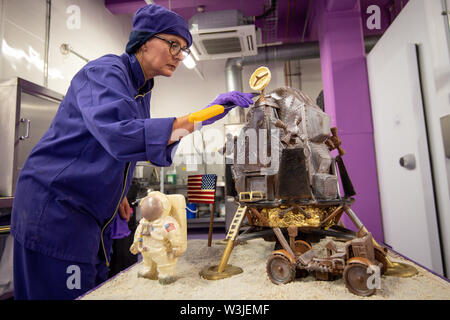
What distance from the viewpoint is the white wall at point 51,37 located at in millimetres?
2389

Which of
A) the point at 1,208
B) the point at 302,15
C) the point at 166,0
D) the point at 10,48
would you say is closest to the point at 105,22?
the point at 166,0

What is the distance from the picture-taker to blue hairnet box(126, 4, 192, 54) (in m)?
1.18

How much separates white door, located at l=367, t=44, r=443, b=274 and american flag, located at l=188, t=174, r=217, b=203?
1.67 m

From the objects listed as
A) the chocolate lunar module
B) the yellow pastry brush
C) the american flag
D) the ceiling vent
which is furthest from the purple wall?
the yellow pastry brush

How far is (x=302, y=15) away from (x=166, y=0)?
98.1 inches

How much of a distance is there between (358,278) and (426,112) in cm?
169

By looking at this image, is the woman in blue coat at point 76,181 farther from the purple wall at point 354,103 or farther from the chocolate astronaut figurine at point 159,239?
the purple wall at point 354,103

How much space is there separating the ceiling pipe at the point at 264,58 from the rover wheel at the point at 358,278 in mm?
3738

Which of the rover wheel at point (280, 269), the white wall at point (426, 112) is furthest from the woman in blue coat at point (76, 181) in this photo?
the white wall at point (426, 112)

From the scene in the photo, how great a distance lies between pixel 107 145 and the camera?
34.0 inches

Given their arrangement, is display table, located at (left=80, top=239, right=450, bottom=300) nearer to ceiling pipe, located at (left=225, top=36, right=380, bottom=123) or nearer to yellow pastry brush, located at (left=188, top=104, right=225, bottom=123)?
yellow pastry brush, located at (left=188, top=104, right=225, bottom=123)

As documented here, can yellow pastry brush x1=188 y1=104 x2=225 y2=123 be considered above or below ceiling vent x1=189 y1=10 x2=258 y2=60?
below

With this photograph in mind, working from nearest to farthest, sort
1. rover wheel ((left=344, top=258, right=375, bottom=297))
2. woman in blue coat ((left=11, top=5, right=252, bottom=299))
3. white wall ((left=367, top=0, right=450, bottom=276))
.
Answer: woman in blue coat ((left=11, top=5, right=252, bottom=299)), rover wheel ((left=344, top=258, right=375, bottom=297)), white wall ((left=367, top=0, right=450, bottom=276))

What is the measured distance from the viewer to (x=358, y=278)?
1105 millimetres
